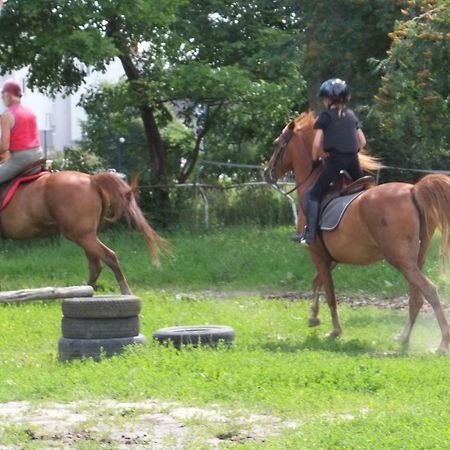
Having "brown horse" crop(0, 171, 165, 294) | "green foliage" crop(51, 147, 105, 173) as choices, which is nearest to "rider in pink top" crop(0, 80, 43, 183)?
"brown horse" crop(0, 171, 165, 294)

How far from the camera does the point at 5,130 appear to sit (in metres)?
15.4

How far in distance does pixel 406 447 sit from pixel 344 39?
55.1 ft

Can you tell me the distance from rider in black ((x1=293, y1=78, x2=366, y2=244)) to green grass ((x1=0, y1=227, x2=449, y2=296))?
191 inches

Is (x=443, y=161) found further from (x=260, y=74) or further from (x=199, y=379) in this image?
(x=199, y=379)

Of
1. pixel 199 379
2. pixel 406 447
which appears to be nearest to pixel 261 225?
pixel 199 379

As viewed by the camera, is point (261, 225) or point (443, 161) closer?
point (261, 225)

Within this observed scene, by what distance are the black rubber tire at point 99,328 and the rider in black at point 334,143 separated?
2713 mm

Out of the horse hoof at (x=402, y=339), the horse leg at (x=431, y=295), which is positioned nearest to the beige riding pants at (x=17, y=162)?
the horse hoof at (x=402, y=339)

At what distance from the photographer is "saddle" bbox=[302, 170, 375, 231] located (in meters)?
12.2

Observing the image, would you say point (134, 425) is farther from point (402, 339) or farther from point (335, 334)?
point (335, 334)

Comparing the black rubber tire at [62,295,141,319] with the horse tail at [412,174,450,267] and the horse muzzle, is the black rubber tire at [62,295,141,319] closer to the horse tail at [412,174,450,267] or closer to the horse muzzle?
the horse tail at [412,174,450,267]

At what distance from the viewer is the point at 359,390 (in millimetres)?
8859

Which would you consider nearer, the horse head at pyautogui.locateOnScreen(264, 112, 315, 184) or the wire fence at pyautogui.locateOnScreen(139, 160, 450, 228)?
the horse head at pyautogui.locateOnScreen(264, 112, 315, 184)

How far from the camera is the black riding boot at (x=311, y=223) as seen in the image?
12484 millimetres
